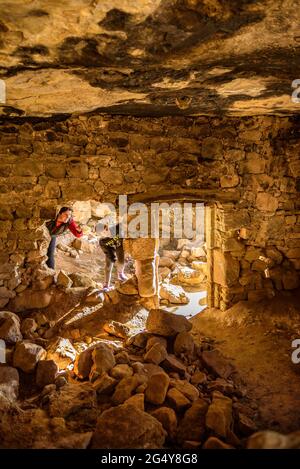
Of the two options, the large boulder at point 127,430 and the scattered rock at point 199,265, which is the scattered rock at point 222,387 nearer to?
the large boulder at point 127,430

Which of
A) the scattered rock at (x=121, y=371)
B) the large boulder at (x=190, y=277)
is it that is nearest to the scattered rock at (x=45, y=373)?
the scattered rock at (x=121, y=371)

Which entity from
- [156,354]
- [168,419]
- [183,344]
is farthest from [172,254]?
[168,419]

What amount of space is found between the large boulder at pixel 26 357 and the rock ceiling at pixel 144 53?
2.44m

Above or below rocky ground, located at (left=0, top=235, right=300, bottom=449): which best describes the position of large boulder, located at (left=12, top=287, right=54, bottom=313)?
above

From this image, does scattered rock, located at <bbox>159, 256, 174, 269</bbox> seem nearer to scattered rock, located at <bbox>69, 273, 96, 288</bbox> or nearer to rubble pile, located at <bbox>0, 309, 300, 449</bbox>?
scattered rock, located at <bbox>69, 273, 96, 288</bbox>

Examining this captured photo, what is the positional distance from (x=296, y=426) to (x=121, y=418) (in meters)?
1.46

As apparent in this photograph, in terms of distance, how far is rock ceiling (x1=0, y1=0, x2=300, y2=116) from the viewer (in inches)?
70.1

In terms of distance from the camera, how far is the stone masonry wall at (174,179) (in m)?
3.93

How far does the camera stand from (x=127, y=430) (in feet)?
7.74

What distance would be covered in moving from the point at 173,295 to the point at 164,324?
6.78 feet

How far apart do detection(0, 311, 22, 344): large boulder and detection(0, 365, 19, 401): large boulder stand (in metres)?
0.42

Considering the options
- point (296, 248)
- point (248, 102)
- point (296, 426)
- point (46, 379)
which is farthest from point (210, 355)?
point (248, 102)

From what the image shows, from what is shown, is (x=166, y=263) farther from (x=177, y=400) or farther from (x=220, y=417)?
(x=220, y=417)

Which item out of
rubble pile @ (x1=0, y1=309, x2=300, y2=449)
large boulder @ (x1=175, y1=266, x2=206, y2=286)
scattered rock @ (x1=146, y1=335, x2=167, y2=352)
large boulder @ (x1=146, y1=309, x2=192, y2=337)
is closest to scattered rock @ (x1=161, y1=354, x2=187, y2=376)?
rubble pile @ (x1=0, y1=309, x2=300, y2=449)
